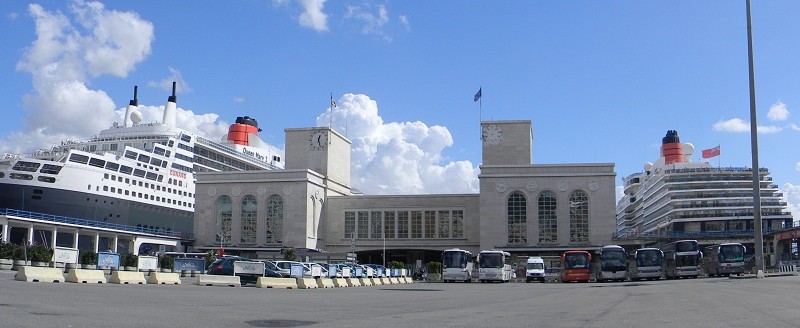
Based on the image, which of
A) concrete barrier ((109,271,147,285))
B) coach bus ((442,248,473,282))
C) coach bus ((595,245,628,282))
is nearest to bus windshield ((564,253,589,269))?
coach bus ((595,245,628,282))

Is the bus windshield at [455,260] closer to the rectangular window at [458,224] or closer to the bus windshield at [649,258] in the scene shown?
the bus windshield at [649,258]

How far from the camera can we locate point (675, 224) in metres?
98.4

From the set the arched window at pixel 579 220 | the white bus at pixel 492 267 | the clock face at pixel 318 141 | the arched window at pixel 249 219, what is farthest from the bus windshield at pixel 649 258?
the clock face at pixel 318 141

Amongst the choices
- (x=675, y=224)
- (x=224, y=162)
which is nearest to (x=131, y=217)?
(x=224, y=162)

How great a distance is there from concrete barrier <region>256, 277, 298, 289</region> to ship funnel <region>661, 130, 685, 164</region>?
86.8 m

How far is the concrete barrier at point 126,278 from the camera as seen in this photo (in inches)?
1180

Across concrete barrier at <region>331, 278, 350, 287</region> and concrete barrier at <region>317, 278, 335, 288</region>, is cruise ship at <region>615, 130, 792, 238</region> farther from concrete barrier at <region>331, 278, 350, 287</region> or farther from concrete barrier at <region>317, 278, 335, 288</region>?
concrete barrier at <region>317, 278, 335, 288</region>

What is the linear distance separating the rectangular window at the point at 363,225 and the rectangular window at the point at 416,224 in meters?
5.46

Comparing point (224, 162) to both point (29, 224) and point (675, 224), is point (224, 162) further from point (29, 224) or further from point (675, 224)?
point (675, 224)

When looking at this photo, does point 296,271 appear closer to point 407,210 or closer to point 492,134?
point 407,210

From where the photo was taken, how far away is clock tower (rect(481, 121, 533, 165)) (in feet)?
287

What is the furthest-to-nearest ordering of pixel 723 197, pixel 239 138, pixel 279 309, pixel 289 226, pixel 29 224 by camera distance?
pixel 239 138
pixel 723 197
pixel 289 226
pixel 29 224
pixel 279 309

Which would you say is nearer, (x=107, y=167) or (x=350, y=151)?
(x=107, y=167)

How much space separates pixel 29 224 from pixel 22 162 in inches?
282
